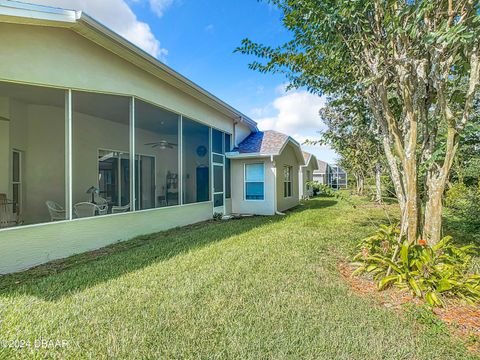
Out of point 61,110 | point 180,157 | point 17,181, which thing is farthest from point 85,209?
point 61,110

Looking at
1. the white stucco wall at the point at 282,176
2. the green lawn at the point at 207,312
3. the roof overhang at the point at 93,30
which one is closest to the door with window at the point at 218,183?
the white stucco wall at the point at 282,176

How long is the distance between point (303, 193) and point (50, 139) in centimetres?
1845

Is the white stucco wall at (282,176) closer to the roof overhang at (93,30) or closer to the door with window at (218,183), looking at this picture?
the door with window at (218,183)

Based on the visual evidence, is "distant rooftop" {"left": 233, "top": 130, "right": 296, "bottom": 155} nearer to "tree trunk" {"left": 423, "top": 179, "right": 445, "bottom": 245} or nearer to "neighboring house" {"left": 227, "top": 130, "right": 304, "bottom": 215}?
"neighboring house" {"left": 227, "top": 130, "right": 304, "bottom": 215}

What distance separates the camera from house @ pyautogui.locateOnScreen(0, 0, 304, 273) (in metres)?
5.11

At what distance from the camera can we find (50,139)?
28.6ft

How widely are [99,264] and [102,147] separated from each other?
265 inches

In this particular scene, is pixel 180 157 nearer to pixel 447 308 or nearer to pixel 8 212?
pixel 8 212

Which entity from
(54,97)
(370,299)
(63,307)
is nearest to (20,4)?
(54,97)

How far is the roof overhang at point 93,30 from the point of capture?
4.60 meters

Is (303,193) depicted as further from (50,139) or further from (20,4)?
(20,4)

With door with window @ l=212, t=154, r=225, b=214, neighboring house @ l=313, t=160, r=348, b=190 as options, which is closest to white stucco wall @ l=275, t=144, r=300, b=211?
door with window @ l=212, t=154, r=225, b=214

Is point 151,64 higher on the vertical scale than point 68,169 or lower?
higher

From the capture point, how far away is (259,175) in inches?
483
